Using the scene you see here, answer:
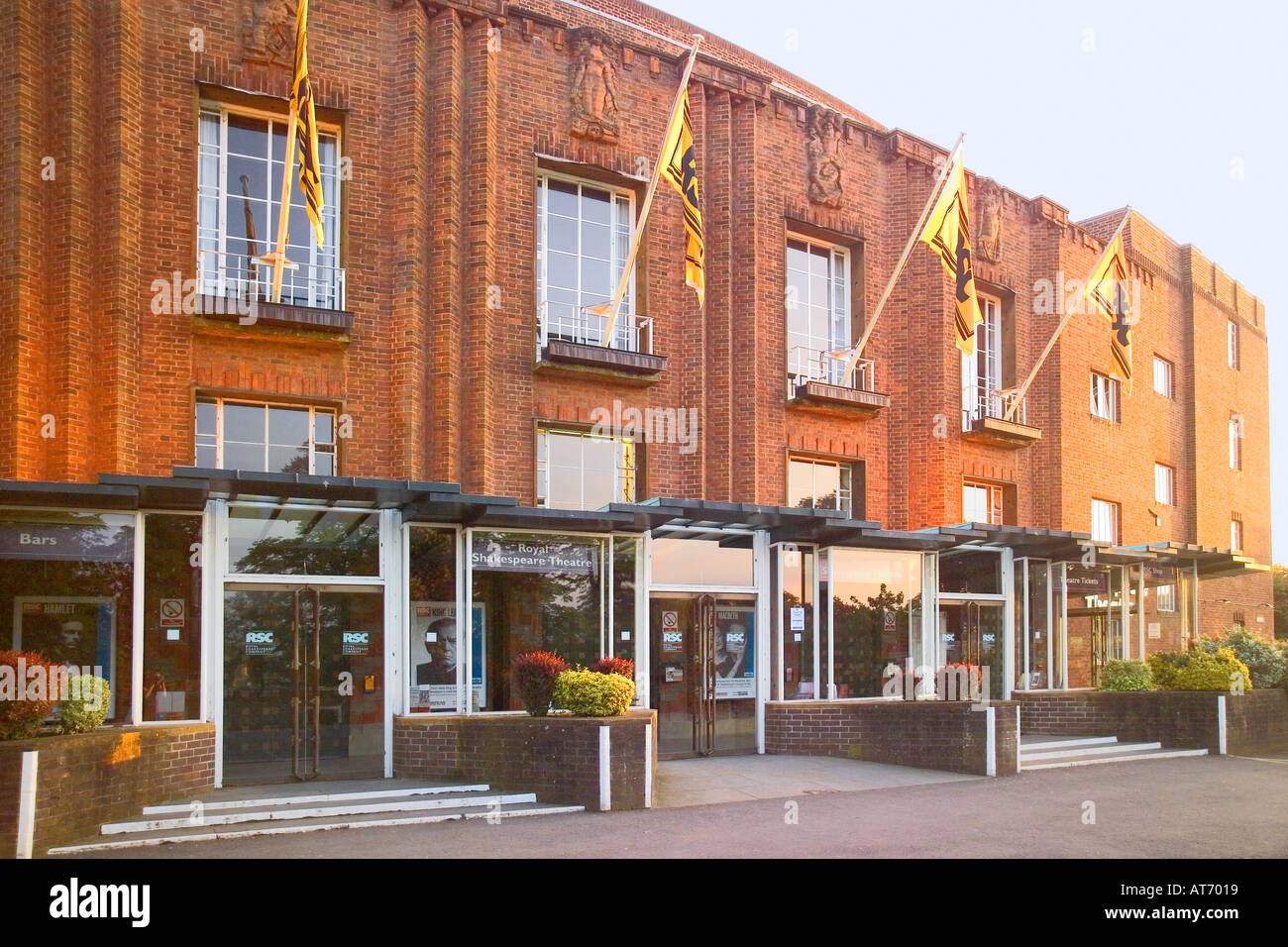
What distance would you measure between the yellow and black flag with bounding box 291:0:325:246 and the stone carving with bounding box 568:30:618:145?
191 inches

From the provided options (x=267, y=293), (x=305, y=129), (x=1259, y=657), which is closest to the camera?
(x=305, y=129)

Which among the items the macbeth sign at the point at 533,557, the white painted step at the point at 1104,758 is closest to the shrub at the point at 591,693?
the macbeth sign at the point at 533,557

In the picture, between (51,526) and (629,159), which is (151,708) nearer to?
(51,526)

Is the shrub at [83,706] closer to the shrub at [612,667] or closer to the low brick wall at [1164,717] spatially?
the shrub at [612,667]

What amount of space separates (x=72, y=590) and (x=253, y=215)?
18.9 ft

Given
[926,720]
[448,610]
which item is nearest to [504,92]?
[448,610]

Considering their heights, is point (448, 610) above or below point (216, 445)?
below

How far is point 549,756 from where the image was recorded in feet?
44.1

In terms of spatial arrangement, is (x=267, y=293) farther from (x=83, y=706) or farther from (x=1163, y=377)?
(x=1163, y=377)

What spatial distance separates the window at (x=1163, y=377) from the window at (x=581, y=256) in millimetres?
18023

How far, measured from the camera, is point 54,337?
14.2 metres

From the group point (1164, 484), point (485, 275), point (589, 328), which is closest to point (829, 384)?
point (589, 328)

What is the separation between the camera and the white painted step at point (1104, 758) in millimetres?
17797

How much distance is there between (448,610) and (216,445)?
3.82 m
